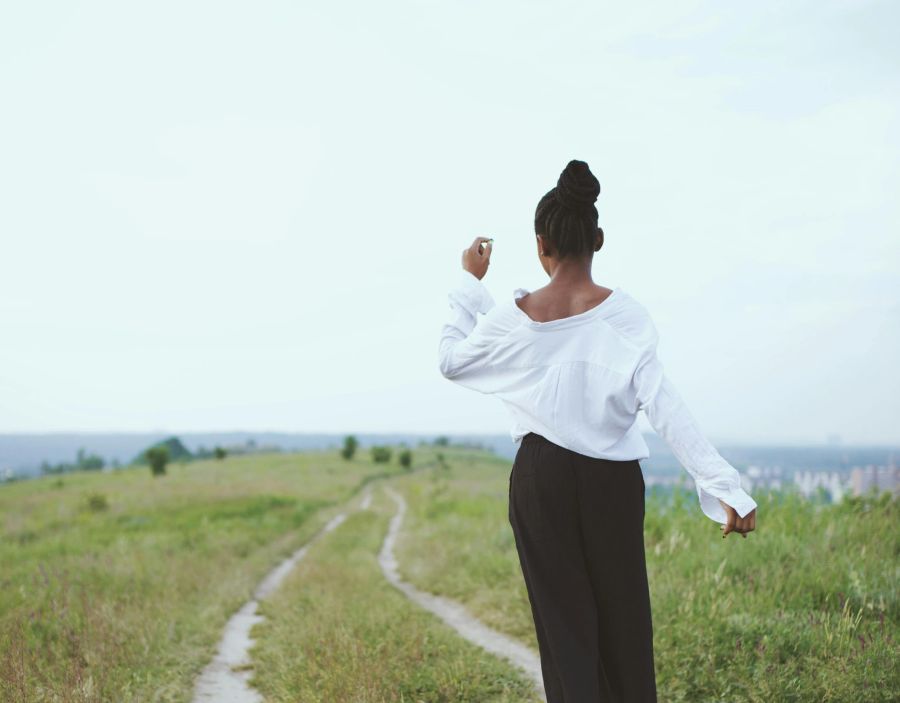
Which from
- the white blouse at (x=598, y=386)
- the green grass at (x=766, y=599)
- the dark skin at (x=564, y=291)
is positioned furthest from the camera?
the green grass at (x=766, y=599)

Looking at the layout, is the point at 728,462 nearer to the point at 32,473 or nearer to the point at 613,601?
the point at 613,601

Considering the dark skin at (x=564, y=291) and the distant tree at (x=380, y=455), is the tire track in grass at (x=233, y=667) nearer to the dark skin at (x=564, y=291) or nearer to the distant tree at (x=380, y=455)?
the dark skin at (x=564, y=291)

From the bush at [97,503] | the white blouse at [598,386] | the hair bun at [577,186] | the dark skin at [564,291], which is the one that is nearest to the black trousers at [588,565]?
the white blouse at [598,386]

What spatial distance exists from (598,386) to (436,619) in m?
5.90

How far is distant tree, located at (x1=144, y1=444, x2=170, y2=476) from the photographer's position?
1834 inches

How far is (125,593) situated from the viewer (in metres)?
8.66

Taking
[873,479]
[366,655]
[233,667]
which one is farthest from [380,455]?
[366,655]

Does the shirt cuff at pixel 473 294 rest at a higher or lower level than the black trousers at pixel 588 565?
higher

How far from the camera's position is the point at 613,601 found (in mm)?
3285

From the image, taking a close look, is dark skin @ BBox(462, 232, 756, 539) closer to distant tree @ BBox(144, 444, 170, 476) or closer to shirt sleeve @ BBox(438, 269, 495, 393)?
shirt sleeve @ BBox(438, 269, 495, 393)

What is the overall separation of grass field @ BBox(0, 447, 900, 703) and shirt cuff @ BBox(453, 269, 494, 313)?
9.56 ft

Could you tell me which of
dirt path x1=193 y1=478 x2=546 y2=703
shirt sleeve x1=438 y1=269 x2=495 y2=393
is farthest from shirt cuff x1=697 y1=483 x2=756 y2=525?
dirt path x1=193 y1=478 x2=546 y2=703

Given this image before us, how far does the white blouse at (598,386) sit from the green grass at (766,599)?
296 cm

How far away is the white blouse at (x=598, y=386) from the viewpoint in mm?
3055
